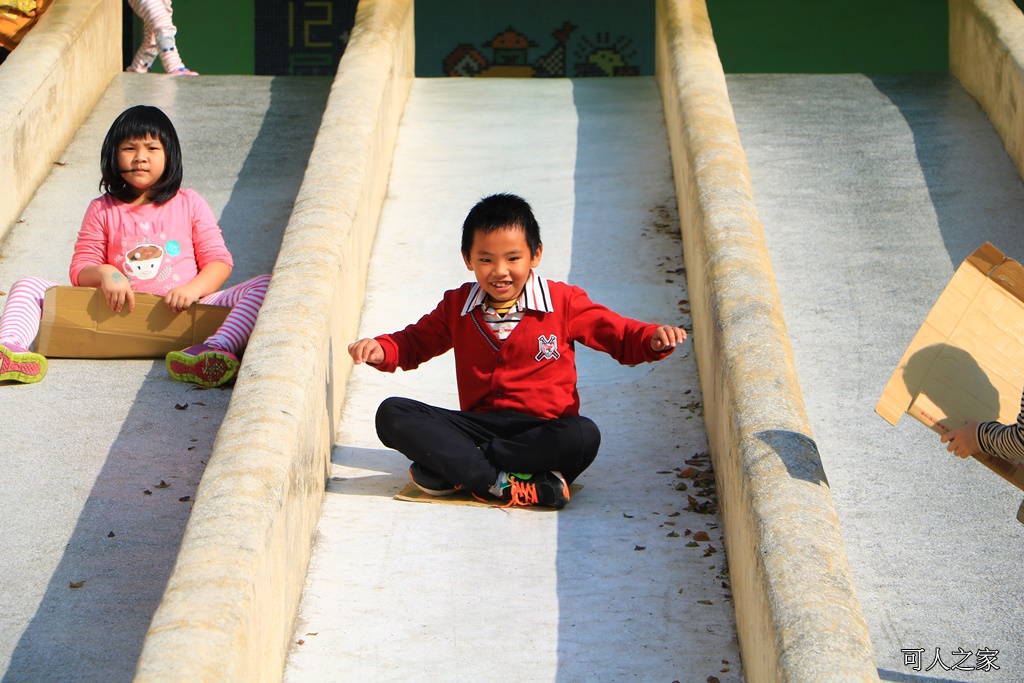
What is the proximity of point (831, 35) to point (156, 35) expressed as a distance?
574 centimetres

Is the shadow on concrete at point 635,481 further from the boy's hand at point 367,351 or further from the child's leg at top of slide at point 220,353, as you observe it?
the child's leg at top of slide at point 220,353

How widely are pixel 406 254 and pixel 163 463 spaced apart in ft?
5.95

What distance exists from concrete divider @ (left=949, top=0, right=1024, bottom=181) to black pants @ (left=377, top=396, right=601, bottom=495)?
12.2 feet

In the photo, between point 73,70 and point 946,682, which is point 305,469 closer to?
point 946,682

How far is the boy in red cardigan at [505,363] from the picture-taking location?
13.7ft

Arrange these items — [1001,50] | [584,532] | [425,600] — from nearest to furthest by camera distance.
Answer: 1. [425,600]
2. [584,532]
3. [1001,50]

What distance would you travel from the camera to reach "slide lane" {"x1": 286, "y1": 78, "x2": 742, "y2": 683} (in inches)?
139

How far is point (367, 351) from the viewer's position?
13.9 ft

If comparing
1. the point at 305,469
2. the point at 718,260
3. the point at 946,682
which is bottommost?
the point at 946,682

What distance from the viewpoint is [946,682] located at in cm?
373

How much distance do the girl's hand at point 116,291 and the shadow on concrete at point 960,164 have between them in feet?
12.0

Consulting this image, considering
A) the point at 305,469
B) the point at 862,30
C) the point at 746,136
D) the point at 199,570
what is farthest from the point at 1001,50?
the point at 199,570

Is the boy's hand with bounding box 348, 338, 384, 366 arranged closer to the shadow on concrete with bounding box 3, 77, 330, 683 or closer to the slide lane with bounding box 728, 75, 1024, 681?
the shadow on concrete with bounding box 3, 77, 330, 683

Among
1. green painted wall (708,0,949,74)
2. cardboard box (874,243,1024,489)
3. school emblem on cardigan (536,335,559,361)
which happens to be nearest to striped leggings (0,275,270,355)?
school emblem on cardigan (536,335,559,361)
